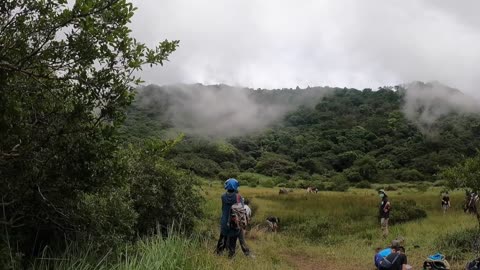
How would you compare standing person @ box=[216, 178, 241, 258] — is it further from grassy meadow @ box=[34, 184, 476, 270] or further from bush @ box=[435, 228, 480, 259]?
bush @ box=[435, 228, 480, 259]

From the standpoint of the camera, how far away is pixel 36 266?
197 inches

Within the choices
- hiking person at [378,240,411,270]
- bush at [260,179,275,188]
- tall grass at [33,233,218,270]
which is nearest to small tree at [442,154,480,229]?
hiking person at [378,240,411,270]

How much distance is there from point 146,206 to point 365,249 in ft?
22.8

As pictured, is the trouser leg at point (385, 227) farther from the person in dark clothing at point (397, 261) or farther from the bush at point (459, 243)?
the person in dark clothing at point (397, 261)

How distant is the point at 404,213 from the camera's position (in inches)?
804

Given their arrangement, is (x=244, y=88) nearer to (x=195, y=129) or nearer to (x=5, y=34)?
(x=195, y=129)

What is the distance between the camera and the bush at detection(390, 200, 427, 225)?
66.0 feet

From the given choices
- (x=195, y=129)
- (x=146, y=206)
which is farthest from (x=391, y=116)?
(x=146, y=206)

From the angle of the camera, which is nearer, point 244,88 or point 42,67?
point 42,67

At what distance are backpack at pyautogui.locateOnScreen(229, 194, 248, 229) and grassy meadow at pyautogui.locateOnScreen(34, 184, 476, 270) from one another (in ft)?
1.88

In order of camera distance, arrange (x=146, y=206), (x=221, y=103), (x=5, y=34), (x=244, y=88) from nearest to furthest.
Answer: (x=5, y=34) → (x=146, y=206) → (x=221, y=103) → (x=244, y=88)

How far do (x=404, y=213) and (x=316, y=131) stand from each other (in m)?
88.9

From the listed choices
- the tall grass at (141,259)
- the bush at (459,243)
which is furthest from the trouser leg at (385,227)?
the tall grass at (141,259)

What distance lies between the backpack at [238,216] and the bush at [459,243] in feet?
19.6
